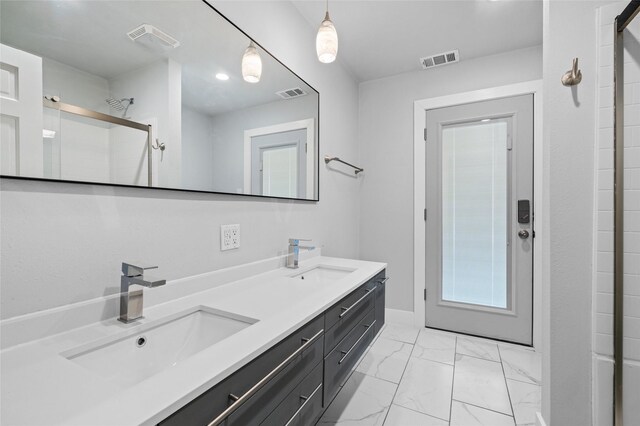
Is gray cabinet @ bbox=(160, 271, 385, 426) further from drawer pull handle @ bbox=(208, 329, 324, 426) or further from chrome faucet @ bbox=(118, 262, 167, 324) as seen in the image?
chrome faucet @ bbox=(118, 262, 167, 324)

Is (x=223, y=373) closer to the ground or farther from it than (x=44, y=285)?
closer to the ground

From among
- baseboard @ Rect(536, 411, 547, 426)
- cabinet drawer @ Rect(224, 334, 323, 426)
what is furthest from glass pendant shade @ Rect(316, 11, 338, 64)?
baseboard @ Rect(536, 411, 547, 426)

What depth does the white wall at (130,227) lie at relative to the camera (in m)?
0.76

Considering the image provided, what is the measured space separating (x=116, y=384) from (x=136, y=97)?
0.89m

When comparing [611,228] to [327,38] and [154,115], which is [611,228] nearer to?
[327,38]

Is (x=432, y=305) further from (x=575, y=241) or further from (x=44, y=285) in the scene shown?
(x=44, y=285)

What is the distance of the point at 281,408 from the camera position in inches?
34.9

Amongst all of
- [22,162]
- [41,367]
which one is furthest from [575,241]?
[22,162]

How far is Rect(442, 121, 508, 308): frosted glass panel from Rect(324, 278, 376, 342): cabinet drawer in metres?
1.45

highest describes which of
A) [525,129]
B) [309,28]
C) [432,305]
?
[309,28]

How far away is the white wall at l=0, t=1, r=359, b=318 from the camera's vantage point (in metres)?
0.76

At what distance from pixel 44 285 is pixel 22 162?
13.2 inches

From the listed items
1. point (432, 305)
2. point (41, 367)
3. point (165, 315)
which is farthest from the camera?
point (432, 305)

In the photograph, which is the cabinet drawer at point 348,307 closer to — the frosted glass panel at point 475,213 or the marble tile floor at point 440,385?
the marble tile floor at point 440,385
